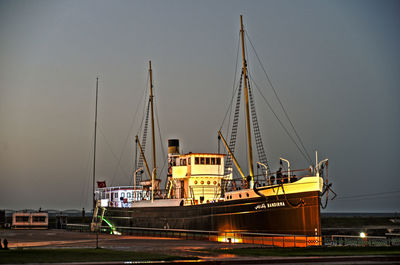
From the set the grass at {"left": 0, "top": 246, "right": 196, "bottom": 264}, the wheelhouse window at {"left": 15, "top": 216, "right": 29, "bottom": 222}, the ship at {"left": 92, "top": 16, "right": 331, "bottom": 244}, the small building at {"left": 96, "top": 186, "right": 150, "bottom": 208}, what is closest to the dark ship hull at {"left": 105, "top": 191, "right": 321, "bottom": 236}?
the ship at {"left": 92, "top": 16, "right": 331, "bottom": 244}

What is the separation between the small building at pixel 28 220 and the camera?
62.6m

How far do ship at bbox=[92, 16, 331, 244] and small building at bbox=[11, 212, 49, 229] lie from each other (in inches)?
344

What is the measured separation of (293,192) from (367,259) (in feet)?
43.1

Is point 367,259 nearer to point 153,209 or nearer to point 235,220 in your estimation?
point 235,220

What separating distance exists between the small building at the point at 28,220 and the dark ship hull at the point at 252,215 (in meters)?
21.7

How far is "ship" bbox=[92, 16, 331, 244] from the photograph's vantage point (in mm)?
32500

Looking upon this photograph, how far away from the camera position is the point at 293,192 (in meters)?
33.0

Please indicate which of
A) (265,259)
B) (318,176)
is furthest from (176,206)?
(265,259)

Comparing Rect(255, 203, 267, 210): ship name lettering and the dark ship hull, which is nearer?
the dark ship hull

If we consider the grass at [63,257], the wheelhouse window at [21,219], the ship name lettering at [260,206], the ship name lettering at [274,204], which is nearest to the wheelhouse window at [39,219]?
the wheelhouse window at [21,219]

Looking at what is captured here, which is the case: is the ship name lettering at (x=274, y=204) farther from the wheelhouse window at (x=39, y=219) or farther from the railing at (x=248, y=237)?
the wheelhouse window at (x=39, y=219)

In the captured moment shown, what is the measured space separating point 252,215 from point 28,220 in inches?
1469

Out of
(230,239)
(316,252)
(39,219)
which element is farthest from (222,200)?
(39,219)

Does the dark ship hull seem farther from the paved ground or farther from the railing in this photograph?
the paved ground
